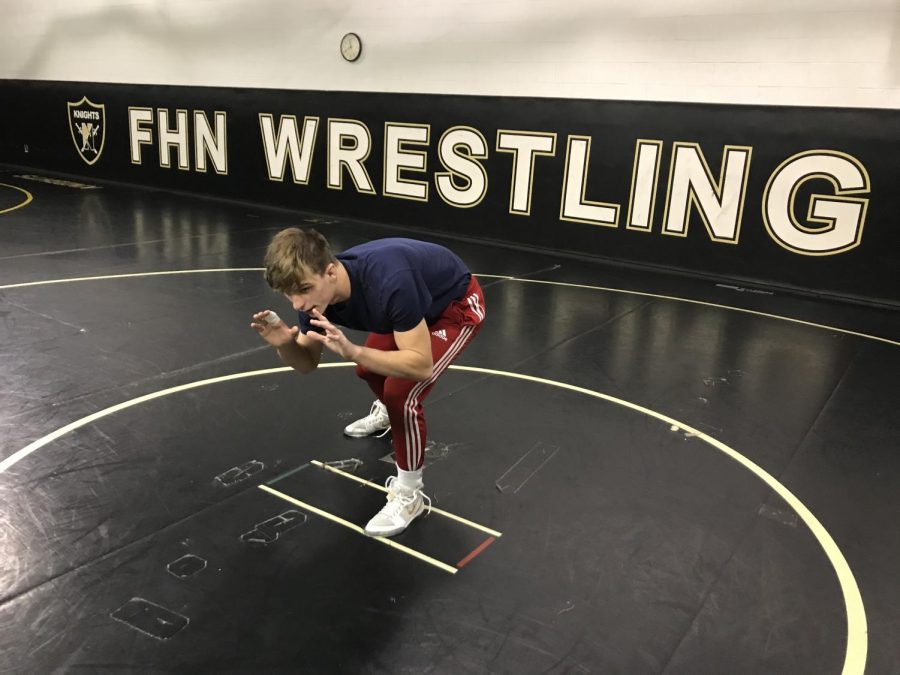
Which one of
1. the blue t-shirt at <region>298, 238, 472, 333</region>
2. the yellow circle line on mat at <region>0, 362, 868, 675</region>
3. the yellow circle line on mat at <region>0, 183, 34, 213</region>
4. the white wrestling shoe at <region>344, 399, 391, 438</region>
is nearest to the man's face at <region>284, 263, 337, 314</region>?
the blue t-shirt at <region>298, 238, 472, 333</region>

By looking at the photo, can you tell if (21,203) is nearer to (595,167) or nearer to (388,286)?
(595,167)

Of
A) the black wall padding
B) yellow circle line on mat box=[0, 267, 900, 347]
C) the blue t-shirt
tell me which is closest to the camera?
the blue t-shirt

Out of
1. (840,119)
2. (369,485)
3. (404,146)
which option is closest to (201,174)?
(404,146)

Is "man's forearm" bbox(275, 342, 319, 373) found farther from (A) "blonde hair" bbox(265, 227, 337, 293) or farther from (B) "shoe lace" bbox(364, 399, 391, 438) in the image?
(B) "shoe lace" bbox(364, 399, 391, 438)

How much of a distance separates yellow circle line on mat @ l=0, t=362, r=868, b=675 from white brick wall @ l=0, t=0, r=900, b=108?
519cm

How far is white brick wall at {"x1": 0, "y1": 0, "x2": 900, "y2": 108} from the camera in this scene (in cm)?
788

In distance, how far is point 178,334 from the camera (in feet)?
19.3

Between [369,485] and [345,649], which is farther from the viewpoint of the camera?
[369,485]

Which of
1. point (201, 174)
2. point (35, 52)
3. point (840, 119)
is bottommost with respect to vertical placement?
point (201, 174)

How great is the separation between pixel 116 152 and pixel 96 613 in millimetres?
13905

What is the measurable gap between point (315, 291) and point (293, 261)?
0.15 metres

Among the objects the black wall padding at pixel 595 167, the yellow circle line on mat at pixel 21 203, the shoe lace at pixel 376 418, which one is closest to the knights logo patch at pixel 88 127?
the black wall padding at pixel 595 167

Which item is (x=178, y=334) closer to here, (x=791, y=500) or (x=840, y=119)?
(x=791, y=500)

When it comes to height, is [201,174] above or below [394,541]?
above
